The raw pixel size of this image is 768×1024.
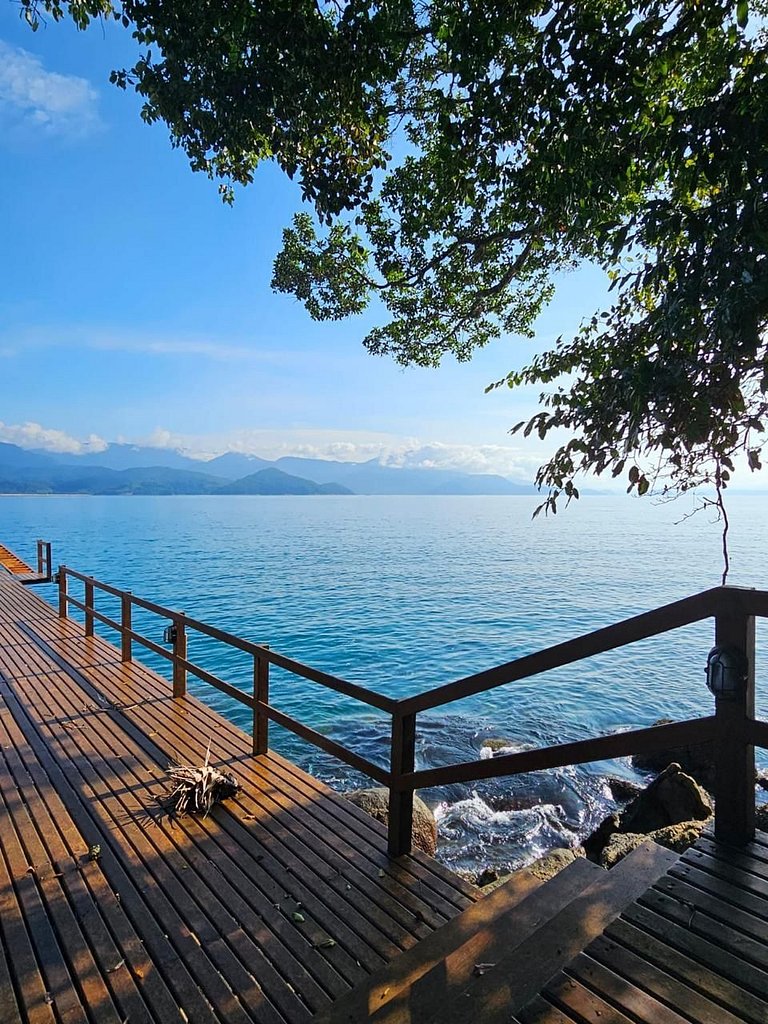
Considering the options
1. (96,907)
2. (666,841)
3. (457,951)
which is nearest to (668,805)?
(666,841)

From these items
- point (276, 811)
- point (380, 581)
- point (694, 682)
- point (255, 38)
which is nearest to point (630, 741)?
point (276, 811)

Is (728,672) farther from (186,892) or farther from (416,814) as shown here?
(416,814)

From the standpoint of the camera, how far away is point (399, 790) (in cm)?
334

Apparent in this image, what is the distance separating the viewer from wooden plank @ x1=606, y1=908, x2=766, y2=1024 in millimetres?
1554

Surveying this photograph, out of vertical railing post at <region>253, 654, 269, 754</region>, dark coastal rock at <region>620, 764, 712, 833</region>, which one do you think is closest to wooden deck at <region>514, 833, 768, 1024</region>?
vertical railing post at <region>253, 654, 269, 754</region>

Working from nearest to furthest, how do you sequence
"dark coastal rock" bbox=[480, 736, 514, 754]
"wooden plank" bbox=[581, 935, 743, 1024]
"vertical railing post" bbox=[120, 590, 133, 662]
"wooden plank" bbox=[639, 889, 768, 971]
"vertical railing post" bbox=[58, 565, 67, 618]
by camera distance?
"wooden plank" bbox=[581, 935, 743, 1024]
"wooden plank" bbox=[639, 889, 768, 971]
"vertical railing post" bbox=[120, 590, 133, 662]
"dark coastal rock" bbox=[480, 736, 514, 754]
"vertical railing post" bbox=[58, 565, 67, 618]

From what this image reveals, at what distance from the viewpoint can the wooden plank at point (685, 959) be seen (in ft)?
5.10

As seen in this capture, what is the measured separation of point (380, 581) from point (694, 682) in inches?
671

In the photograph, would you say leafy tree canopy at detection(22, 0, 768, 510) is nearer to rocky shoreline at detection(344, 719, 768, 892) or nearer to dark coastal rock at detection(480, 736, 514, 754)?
rocky shoreline at detection(344, 719, 768, 892)

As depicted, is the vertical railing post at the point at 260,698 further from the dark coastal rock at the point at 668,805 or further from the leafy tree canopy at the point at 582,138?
the dark coastal rock at the point at 668,805

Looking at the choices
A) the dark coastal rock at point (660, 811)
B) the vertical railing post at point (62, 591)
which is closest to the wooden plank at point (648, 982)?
the dark coastal rock at point (660, 811)

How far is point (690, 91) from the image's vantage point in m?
3.77

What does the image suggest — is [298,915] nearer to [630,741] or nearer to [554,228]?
[630,741]

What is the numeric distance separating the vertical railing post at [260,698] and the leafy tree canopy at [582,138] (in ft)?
8.72
